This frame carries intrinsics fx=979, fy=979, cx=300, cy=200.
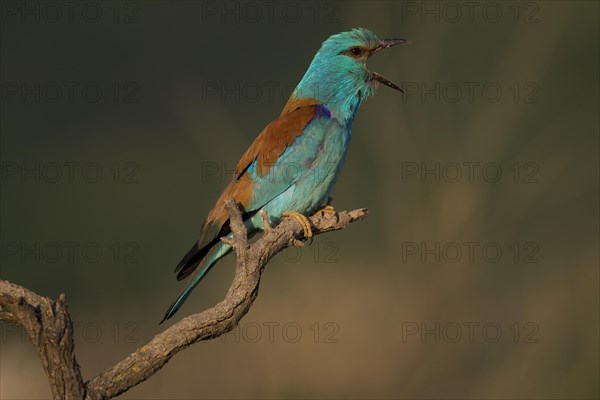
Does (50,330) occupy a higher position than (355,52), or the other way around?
(355,52)

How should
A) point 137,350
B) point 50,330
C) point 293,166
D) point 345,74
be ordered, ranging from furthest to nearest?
point 345,74 < point 293,166 < point 137,350 < point 50,330

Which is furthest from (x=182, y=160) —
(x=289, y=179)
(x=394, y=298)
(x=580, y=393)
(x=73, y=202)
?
(x=580, y=393)

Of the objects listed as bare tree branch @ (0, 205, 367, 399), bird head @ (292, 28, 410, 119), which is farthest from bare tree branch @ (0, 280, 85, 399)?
bird head @ (292, 28, 410, 119)

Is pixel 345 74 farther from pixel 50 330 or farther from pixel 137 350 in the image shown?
pixel 50 330

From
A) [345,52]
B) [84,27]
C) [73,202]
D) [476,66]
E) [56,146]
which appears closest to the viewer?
[345,52]

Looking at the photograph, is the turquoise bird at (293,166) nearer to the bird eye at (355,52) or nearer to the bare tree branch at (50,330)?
the bird eye at (355,52)

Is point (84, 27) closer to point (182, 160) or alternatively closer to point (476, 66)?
point (182, 160)

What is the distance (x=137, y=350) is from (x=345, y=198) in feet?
8.67

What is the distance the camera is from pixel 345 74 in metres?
3.18

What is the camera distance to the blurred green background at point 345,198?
11.3ft

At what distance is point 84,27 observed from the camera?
5617 mm

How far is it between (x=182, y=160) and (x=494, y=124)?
169 cm

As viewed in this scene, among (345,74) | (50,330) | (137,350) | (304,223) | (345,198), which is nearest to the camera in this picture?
(50,330)

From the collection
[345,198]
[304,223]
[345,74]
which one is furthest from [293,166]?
[345,198]
